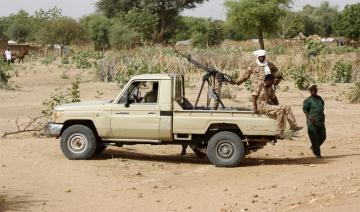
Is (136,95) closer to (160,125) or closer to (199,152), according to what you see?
(160,125)

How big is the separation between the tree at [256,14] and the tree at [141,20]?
15.8 metres

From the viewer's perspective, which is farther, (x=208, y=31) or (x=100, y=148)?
(x=208, y=31)

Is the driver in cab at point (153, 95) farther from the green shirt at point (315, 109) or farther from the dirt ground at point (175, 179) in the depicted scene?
the green shirt at point (315, 109)

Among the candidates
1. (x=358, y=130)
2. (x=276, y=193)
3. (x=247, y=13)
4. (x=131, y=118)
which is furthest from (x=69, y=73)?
(x=276, y=193)

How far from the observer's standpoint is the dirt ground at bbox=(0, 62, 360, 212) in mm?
8734

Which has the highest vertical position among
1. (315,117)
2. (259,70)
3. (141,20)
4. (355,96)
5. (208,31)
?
(141,20)

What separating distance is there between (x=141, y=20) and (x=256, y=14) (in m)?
19.2

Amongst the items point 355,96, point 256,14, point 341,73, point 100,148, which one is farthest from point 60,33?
point 100,148

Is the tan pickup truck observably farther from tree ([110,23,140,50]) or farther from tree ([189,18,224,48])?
tree ([189,18,224,48])

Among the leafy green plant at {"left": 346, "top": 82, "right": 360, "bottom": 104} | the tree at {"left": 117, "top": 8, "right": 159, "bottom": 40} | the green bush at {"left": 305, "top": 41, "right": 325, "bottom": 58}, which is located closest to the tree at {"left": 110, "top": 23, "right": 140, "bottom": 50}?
the tree at {"left": 117, "top": 8, "right": 159, "bottom": 40}

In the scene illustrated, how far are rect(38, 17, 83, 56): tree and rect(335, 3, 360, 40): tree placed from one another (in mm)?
31646

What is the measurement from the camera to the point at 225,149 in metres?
11.9

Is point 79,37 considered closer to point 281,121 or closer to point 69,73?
point 69,73

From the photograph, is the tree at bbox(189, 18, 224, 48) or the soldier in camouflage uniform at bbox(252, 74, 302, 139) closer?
the soldier in camouflage uniform at bbox(252, 74, 302, 139)
